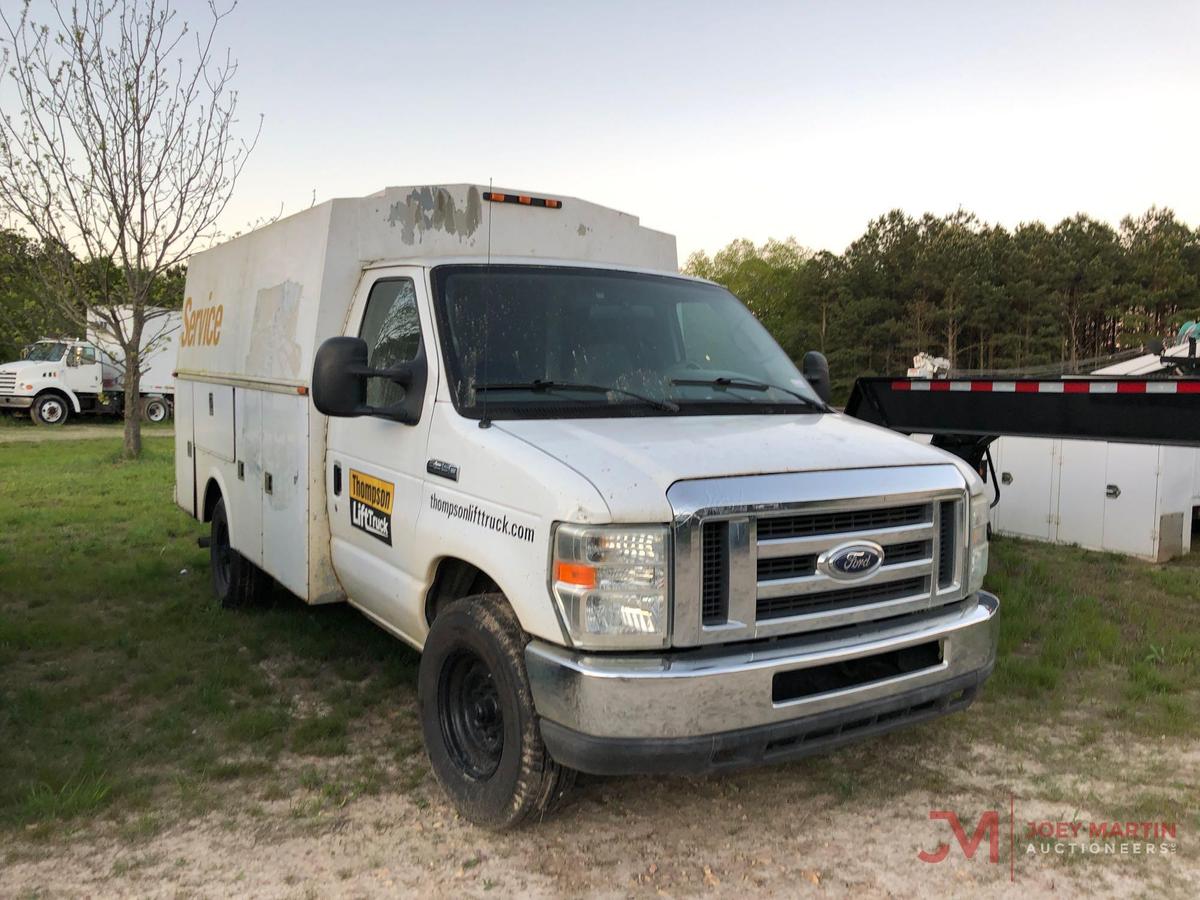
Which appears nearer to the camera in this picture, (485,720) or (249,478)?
(485,720)

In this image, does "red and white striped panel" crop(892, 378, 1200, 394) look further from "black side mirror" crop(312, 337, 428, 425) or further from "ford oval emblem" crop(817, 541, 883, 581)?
"black side mirror" crop(312, 337, 428, 425)

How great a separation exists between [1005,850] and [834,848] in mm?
640

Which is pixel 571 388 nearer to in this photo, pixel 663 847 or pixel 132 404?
pixel 663 847

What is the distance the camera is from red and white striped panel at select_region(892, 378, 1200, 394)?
19.4 ft

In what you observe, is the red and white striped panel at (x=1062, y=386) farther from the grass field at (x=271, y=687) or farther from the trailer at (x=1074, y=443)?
the grass field at (x=271, y=687)

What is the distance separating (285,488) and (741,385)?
257cm

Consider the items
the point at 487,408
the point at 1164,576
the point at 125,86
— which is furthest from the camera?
the point at 125,86

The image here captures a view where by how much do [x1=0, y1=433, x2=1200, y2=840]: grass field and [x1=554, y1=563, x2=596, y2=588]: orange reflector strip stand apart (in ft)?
5.10

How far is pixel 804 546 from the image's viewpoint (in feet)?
11.3

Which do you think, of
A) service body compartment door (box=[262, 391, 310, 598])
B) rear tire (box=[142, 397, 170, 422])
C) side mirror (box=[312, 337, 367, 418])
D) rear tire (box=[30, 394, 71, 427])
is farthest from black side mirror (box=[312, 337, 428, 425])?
rear tire (box=[142, 397, 170, 422])

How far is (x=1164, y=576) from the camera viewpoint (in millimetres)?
8180

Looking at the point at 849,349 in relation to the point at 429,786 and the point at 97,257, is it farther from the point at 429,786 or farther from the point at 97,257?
the point at 429,786

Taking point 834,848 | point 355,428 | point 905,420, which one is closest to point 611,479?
point 834,848

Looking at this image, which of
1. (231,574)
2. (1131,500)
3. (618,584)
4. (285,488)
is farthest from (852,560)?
(1131,500)
